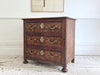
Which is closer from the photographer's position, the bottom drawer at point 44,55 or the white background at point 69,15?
the bottom drawer at point 44,55

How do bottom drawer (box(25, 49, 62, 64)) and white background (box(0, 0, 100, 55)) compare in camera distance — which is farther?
white background (box(0, 0, 100, 55))

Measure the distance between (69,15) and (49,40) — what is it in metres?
0.95

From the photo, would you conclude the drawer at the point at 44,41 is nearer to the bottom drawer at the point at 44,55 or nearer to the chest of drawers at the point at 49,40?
the chest of drawers at the point at 49,40

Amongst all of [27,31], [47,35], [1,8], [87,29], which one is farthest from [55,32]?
[1,8]

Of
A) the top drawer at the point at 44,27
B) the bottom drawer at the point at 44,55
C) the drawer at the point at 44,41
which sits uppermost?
the top drawer at the point at 44,27

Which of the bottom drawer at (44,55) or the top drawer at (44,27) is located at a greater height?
the top drawer at (44,27)

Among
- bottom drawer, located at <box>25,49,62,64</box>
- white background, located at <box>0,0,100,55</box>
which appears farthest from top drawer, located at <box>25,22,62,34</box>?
white background, located at <box>0,0,100,55</box>

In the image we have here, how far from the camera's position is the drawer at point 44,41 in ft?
4.85

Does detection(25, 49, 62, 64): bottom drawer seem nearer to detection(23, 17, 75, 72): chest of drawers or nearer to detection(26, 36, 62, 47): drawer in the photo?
detection(23, 17, 75, 72): chest of drawers

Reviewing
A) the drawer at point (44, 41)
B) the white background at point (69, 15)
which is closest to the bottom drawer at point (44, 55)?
the drawer at point (44, 41)

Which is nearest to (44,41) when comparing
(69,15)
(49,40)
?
(49,40)

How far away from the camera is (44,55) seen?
62.7 inches

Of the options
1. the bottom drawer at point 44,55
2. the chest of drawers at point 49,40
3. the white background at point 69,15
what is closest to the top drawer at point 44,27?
the chest of drawers at point 49,40

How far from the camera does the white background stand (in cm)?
219
